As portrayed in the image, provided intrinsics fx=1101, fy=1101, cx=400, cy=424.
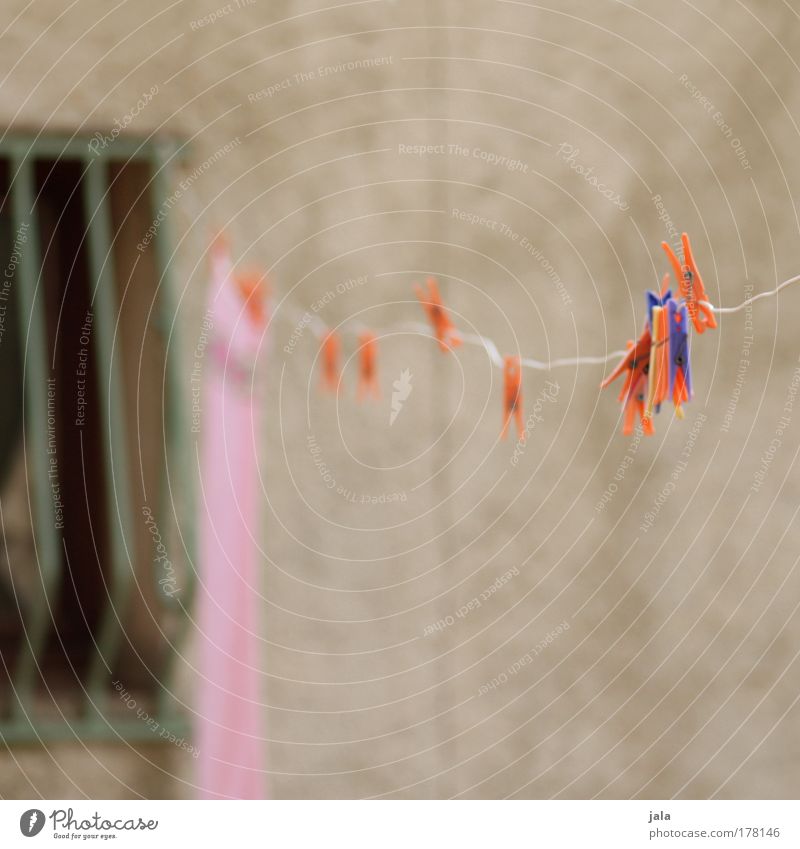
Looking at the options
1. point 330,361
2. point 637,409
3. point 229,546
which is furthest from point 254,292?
point 637,409

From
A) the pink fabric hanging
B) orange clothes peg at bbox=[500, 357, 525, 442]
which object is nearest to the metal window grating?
the pink fabric hanging

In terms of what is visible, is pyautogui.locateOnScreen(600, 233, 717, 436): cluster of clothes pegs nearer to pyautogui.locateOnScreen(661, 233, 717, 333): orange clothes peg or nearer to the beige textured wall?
pyautogui.locateOnScreen(661, 233, 717, 333): orange clothes peg

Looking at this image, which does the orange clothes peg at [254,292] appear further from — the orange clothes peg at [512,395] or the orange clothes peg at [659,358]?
the orange clothes peg at [659,358]

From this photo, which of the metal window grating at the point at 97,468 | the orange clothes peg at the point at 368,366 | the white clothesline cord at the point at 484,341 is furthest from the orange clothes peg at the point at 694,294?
the metal window grating at the point at 97,468

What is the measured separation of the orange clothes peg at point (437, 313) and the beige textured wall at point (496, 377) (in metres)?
0.01

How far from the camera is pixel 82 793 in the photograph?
0.81 m

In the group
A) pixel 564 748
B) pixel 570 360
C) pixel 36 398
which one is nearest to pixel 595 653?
pixel 564 748

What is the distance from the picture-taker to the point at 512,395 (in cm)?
84

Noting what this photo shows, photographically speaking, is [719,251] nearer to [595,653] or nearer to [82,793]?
[595,653]

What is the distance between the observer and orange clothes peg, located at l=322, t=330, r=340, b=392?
82 centimetres

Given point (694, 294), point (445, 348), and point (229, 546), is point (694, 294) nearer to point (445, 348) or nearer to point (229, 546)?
point (445, 348)

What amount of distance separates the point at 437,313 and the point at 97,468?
0.96 feet

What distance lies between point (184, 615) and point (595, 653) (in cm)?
32

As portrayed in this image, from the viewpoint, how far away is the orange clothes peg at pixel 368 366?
→ 2.68 ft
